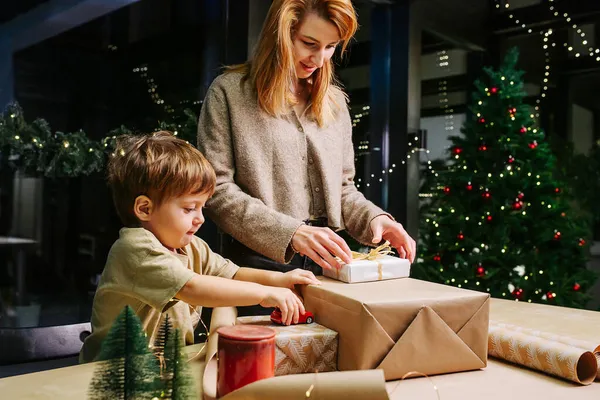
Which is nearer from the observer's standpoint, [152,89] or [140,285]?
[140,285]

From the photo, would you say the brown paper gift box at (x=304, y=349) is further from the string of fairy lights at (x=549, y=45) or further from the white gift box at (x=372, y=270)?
the string of fairy lights at (x=549, y=45)

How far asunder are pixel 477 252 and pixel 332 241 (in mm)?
2821

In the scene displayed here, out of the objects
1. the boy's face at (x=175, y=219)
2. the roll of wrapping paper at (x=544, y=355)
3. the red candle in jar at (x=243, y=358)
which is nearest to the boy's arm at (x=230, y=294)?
the boy's face at (x=175, y=219)

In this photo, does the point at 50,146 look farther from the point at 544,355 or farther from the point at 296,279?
the point at 544,355

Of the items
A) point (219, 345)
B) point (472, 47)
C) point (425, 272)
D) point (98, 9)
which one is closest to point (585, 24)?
point (472, 47)

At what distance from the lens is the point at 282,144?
1294 millimetres

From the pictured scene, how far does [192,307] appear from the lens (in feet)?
3.59

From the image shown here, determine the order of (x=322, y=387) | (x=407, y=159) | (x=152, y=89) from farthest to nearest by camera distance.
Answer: (x=407, y=159) → (x=152, y=89) → (x=322, y=387)

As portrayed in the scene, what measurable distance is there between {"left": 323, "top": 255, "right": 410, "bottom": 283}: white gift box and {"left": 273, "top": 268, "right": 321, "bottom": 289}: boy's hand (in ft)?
0.16

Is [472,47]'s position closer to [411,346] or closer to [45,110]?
[45,110]

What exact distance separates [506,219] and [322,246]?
279 cm

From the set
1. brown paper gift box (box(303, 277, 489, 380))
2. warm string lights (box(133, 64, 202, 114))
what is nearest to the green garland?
warm string lights (box(133, 64, 202, 114))

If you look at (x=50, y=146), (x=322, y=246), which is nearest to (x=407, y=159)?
(x=50, y=146)

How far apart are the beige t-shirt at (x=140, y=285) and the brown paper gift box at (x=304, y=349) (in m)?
0.16
